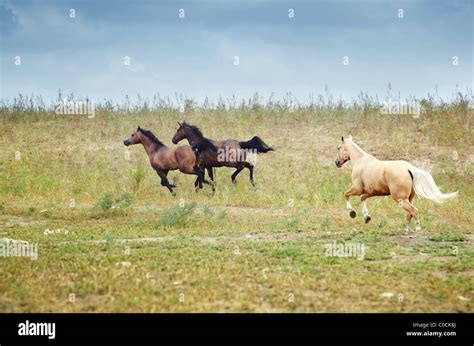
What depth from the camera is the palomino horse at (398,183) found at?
1321cm

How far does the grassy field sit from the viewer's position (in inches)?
329

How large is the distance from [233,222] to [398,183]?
459 centimetres

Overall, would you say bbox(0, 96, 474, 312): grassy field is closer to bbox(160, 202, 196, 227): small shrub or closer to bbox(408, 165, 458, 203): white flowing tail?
bbox(160, 202, 196, 227): small shrub

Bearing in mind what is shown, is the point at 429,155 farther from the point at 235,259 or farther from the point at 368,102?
the point at 235,259

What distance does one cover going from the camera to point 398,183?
13.5 meters

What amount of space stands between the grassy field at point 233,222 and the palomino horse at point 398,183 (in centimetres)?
73

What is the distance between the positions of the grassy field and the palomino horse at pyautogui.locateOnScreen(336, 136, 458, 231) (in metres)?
0.73
